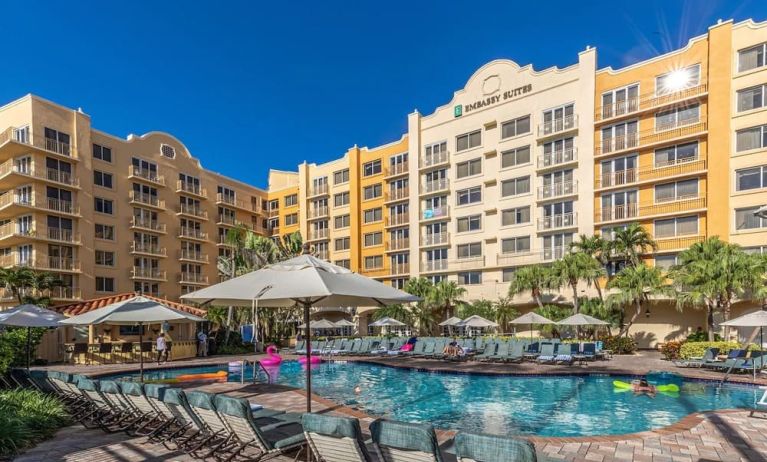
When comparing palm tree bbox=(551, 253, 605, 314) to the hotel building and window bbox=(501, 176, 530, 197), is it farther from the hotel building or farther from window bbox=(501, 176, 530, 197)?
window bbox=(501, 176, 530, 197)

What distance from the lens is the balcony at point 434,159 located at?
130ft

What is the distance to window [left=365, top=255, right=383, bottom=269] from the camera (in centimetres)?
4405

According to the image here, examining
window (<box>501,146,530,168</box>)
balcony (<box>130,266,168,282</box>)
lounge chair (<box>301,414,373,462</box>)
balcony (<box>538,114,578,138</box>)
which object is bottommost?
balcony (<box>130,266,168,282</box>)

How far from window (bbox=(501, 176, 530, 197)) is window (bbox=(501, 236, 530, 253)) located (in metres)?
3.45

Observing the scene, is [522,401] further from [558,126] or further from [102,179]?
[102,179]

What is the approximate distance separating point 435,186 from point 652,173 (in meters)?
16.3

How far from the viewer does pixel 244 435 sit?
626 centimetres

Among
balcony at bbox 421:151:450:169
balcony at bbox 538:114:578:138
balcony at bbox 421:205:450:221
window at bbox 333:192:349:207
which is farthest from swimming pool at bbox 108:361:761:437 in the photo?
window at bbox 333:192:349:207

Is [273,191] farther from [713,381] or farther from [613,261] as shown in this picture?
[713,381]

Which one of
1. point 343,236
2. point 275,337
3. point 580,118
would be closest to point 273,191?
point 343,236

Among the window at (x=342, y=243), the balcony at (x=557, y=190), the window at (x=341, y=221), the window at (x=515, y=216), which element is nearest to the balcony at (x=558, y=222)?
the window at (x=515, y=216)

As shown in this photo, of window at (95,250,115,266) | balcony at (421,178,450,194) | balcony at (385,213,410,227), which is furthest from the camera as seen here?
balcony at (385,213,410,227)

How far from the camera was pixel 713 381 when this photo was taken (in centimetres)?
1525

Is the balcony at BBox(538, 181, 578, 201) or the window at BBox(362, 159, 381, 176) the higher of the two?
the window at BBox(362, 159, 381, 176)
